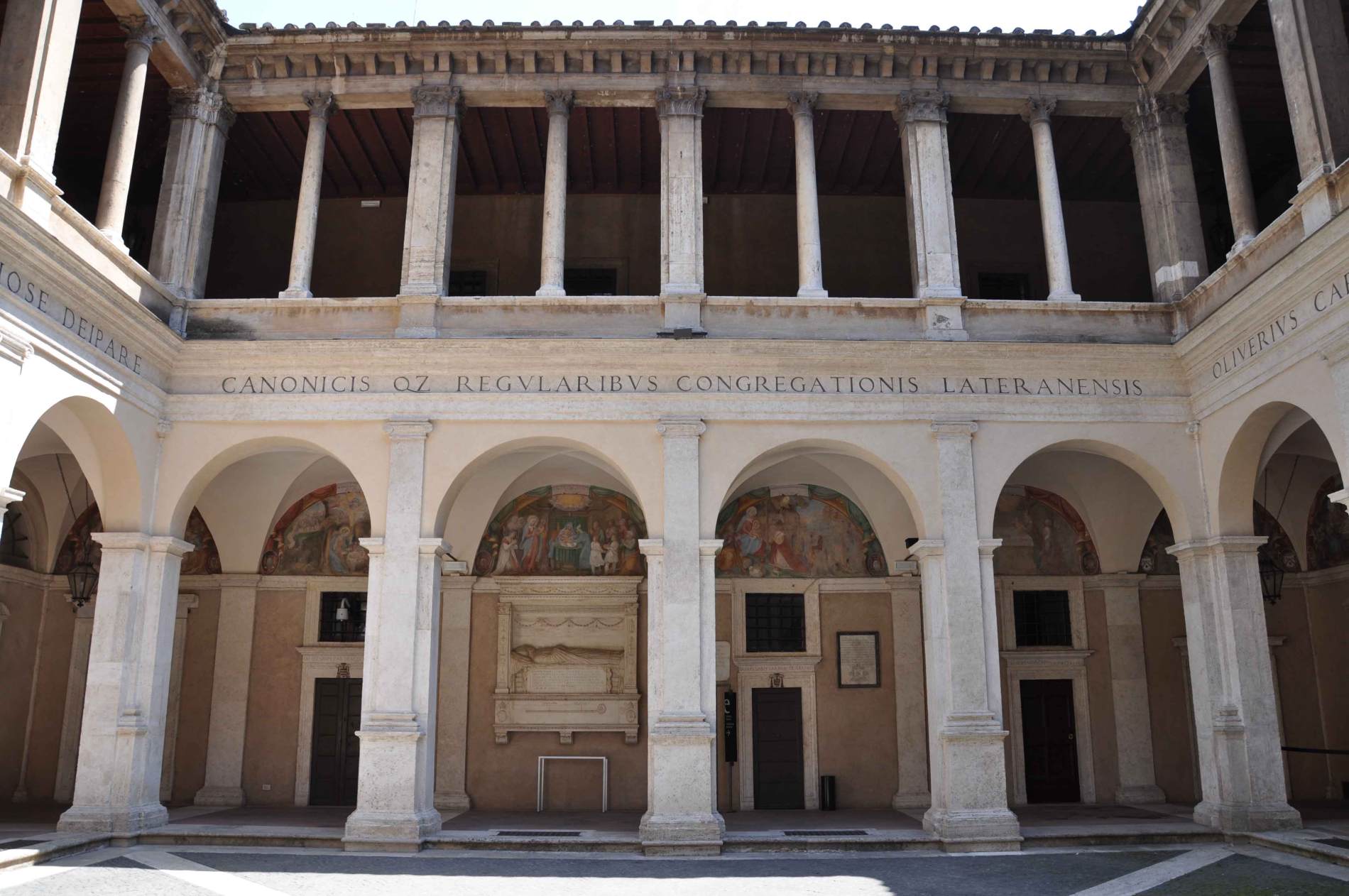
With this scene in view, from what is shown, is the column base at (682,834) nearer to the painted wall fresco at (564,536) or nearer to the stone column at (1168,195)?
the painted wall fresco at (564,536)

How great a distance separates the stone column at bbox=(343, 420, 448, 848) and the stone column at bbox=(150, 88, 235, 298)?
Answer: 3556 millimetres

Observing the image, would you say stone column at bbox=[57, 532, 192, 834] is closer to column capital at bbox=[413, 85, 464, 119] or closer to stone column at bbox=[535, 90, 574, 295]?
stone column at bbox=[535, 90, 574, 295]

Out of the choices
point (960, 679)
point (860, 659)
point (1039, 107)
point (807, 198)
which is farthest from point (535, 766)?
point (1039, 107)

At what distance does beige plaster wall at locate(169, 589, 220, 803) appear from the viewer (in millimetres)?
15805

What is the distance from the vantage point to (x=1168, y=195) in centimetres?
1448

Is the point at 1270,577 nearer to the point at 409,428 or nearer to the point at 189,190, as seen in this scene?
the point at 409,428

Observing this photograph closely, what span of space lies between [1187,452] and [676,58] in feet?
26.6

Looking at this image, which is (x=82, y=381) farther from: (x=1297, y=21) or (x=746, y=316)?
(x=1297, y=21)

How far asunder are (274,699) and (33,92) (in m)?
8.74

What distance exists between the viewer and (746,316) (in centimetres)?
1388

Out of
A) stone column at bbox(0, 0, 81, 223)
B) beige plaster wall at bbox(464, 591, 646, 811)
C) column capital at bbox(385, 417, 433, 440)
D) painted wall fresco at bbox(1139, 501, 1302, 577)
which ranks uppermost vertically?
stone column at bbox(0, 0, 81, 223)

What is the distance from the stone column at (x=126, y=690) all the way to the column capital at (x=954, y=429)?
912 centimetres

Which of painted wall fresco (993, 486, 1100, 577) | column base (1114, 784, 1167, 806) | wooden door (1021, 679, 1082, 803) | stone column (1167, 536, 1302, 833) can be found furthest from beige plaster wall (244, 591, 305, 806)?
stone column (1167, 536, 1302, 833)

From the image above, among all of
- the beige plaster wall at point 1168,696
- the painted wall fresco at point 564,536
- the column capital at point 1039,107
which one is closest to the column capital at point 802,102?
the column capital at point 1039,107
